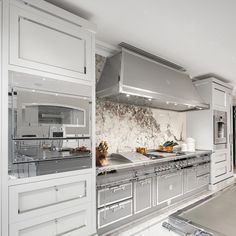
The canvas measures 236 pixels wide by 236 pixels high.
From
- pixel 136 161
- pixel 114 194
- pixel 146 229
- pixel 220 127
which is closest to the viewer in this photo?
pixel 114 194

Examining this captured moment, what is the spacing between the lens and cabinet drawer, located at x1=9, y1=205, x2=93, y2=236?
5.07 ft

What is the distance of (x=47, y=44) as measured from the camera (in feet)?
5.63

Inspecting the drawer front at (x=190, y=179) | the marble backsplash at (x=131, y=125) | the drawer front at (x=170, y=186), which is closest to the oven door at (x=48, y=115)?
the marble backsplash at (x=131, y=125)

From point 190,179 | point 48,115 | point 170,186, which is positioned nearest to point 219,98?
point 190,179

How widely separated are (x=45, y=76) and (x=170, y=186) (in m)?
2.49

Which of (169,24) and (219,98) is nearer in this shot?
(169,24)

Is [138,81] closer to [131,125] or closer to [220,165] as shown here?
[131,125]

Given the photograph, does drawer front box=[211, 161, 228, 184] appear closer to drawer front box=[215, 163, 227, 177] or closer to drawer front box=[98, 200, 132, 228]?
drawer front box=[215, 163, 227, 177]

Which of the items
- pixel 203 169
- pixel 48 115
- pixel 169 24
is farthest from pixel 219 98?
pixel 48 115

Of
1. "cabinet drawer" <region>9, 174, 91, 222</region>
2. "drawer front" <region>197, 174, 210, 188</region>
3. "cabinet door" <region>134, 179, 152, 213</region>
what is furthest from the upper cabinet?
"cabinet drawer" <region>9, 174, 91, 222</region>

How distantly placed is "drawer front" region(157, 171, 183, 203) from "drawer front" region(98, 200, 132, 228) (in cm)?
63

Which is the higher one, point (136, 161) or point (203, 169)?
point (136, 161)

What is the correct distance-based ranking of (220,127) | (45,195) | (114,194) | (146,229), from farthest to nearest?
(220,127) → (146,229) → (114,194) → (45,195)

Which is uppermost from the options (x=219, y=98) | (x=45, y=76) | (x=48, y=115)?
(x=219, y=98)
